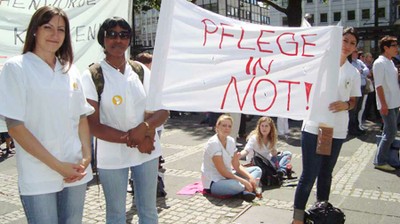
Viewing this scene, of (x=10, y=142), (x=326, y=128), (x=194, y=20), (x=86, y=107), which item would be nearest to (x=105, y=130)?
(x=86, y=107)

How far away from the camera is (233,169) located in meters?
5.62

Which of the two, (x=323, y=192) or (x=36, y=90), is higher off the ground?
(x=36, y=90)

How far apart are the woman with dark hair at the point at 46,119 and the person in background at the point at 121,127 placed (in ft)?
0.83

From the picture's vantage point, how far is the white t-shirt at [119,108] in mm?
2742

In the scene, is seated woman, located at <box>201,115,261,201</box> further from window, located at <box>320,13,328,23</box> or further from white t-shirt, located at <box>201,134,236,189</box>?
window, located at <box>320,13,328,23</box>

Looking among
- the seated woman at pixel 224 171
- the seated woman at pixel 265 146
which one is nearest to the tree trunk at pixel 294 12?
the seated woman at pixel 265 146

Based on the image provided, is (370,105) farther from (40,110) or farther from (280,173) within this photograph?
(40,110)

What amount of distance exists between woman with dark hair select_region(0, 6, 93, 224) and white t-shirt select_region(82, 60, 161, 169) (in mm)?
244

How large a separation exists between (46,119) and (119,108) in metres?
0.58

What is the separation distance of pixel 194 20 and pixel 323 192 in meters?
2.14

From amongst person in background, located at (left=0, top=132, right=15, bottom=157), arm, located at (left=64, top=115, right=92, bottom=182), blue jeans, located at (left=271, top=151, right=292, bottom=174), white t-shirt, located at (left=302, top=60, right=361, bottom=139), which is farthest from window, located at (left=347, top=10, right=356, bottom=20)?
arm, located at (left=64, top=115, right=92, bottom=182)

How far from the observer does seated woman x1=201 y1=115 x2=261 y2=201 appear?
514cm

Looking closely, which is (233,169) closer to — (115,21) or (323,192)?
(323,192)

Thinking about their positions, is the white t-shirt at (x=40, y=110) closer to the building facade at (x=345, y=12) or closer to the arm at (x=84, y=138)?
the arm at (x=84, y=138)
